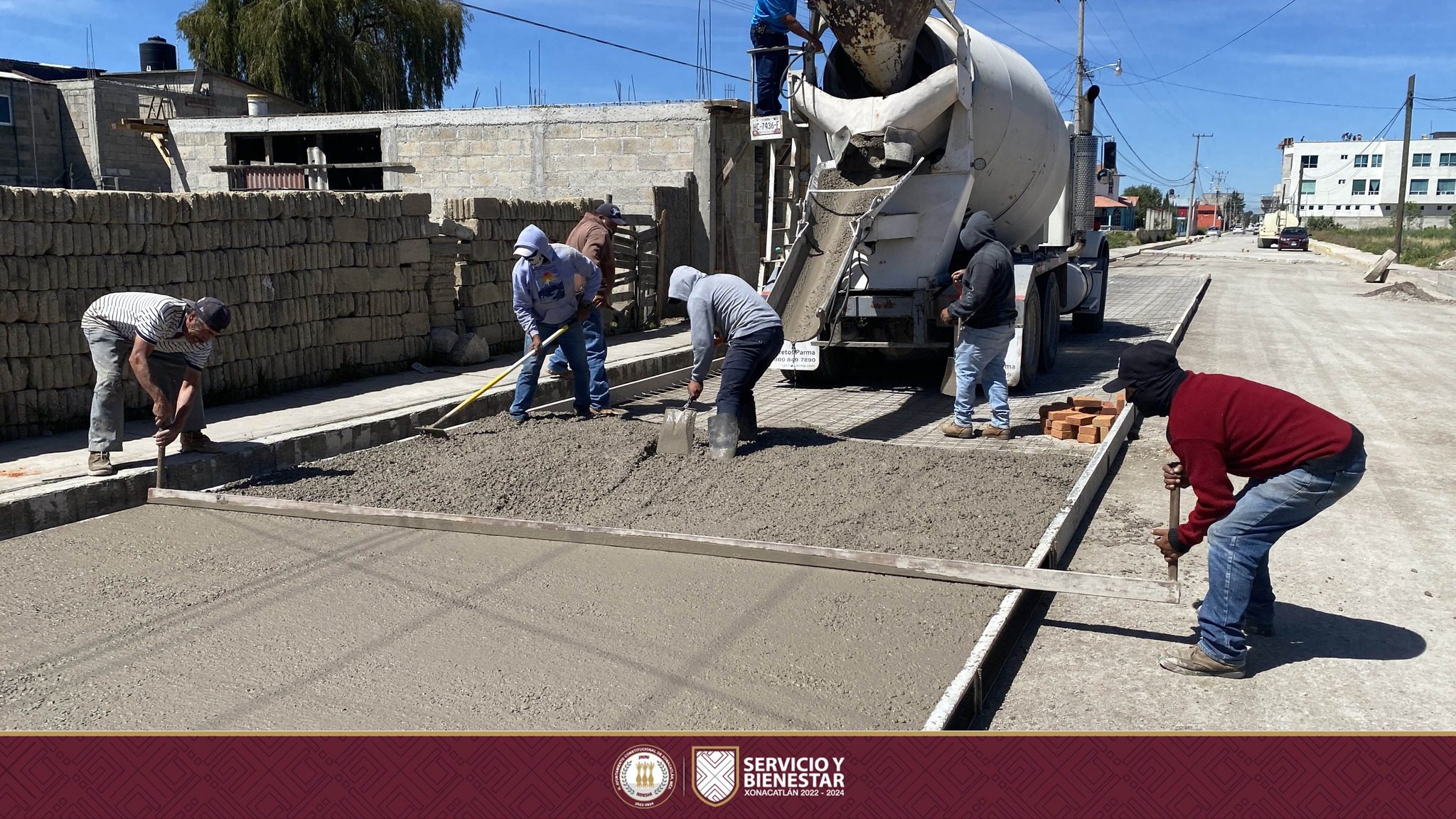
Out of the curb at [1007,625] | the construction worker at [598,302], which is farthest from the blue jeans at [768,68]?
the curb at [1007,625]

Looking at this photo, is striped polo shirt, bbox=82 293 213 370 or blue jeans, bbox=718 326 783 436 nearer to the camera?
striped polo shirt, bbox=82 293 213 370

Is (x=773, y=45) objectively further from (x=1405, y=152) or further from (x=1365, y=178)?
(x=1365, y=178)

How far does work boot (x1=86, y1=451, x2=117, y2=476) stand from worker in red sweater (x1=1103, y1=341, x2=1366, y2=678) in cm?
550

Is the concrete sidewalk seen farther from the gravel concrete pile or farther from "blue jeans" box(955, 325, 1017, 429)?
"blue jeans" box(955, 325, 1017, 429)

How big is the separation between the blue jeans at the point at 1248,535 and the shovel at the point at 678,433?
12.2 ft

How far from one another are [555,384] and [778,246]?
113 inches

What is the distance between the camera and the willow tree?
103ft

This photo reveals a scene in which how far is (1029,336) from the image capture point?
1047cm

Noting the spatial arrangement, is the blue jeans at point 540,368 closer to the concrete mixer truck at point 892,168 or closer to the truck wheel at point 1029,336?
the concrete mixer truck at point 892,168

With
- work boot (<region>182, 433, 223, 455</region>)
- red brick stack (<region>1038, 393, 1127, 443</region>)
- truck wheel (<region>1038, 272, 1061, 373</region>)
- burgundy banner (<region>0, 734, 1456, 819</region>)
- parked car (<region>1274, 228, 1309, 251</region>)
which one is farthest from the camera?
parked car (<region>1274, 228, 1309, 251</region>)

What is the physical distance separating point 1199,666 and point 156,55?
38.8 metres

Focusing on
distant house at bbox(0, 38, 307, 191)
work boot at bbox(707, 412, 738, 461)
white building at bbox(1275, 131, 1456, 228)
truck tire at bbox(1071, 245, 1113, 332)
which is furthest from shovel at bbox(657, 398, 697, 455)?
white building at bbox(1275, 131, 1456, 228)

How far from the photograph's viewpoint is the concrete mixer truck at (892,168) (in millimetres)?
8969

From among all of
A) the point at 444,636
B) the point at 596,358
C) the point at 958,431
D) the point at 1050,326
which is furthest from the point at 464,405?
the point at 1050,326
